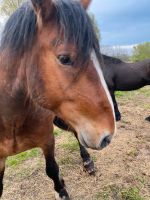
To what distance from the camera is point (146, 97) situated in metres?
8.68

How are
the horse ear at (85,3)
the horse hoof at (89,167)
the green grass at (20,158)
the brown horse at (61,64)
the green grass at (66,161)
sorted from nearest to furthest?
1. the brown horse at (61,64)
2. the horse ear at (85,3)
3. the horse hoof at (89,167)
4. the green grass at (66,161)
5. the green grass at (20,158)

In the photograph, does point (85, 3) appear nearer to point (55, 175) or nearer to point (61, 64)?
point (61, 64)

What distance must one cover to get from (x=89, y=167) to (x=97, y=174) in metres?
0.13

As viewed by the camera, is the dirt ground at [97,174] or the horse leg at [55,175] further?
the dirt ground at [97,174]

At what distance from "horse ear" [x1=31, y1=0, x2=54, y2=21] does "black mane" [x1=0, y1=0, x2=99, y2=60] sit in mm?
45

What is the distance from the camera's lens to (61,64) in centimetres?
213

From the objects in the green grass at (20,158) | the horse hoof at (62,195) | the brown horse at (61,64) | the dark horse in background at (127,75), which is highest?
the brown horse at (61,64)

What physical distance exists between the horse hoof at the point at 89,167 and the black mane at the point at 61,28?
7.25 ft

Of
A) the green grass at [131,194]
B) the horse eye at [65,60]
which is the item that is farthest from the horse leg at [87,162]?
the horse eye at [65,60]

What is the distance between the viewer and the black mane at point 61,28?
215cm

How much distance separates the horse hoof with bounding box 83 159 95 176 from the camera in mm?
4230

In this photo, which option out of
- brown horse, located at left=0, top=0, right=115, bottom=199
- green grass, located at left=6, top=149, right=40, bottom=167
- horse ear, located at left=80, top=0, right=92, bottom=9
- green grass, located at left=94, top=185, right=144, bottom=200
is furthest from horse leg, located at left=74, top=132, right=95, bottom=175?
horse ear, located at left=80, top=0, right=92, bottom=9

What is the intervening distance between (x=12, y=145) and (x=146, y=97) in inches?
242

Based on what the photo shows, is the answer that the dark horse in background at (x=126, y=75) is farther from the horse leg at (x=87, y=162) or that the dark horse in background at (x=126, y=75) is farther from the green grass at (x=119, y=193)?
the green grass at (x=119, y=193)
